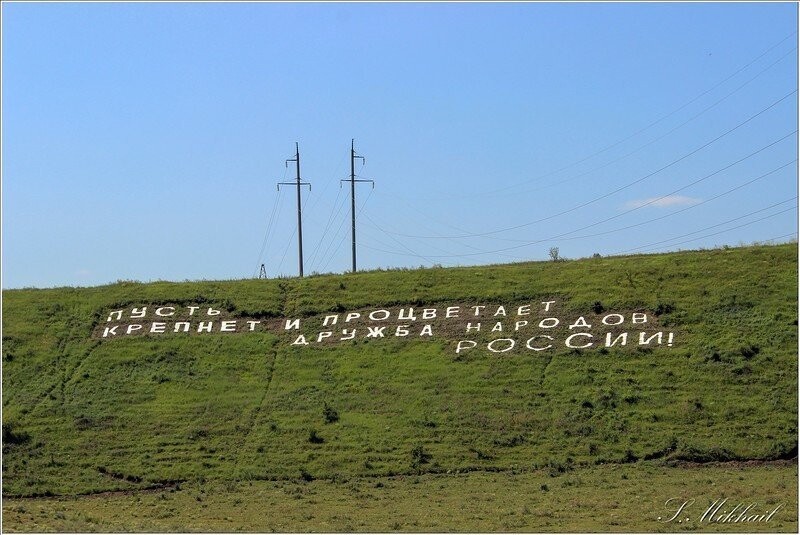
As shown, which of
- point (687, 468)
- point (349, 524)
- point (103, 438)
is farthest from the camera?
point (103, 438)

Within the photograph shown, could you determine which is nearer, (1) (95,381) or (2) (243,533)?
(2) (243,533)

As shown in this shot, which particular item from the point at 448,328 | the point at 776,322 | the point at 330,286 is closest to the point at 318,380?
the point at 448,328

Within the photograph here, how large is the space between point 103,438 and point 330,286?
69.1 ft

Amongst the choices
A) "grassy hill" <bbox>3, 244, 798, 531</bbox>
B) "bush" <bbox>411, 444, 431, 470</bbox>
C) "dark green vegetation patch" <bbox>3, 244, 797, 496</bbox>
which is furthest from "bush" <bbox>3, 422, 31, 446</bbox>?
"bush" <bbox>411, 444, 431, 470</bbox>

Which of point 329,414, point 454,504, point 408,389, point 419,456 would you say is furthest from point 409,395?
point 454,504

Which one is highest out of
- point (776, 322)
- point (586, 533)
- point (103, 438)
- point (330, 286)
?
point (330, 286)

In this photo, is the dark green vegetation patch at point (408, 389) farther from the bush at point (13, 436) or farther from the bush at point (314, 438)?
the bush at point (13, 436)

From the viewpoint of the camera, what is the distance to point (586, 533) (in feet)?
106

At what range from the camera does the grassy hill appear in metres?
43.8

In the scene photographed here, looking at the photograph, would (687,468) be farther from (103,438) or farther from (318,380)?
(103,438)

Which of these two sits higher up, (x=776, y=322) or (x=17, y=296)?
(x=17, y=296)

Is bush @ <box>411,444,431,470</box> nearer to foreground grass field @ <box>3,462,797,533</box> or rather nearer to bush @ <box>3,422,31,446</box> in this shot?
foreground grass field @ <box>3,462,797,533</box>

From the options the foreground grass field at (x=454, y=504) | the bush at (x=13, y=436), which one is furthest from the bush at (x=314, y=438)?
the bush at (x=13, y=436)

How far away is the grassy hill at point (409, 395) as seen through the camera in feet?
144
